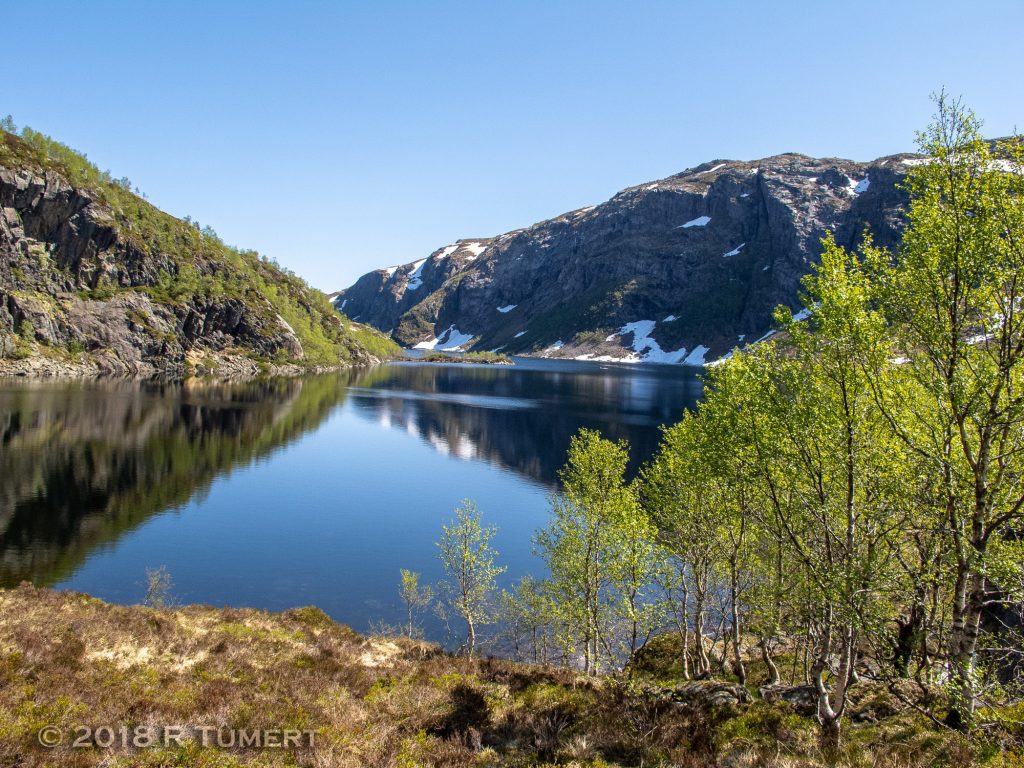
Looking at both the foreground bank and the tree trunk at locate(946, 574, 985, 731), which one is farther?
the foreground bank

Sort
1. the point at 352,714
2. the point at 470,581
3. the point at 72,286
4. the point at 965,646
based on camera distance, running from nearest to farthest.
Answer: the point at 965,646 < the point at 352,714 < the point at 470,581 < the point at 72,286

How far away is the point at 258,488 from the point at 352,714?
62.0 meters

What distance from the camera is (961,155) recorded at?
13.9m

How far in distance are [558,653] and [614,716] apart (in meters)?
25.0

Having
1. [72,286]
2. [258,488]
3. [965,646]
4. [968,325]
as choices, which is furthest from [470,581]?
[72,286]

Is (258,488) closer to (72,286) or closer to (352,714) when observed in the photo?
(352,714)

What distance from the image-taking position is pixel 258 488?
7206 centimetres

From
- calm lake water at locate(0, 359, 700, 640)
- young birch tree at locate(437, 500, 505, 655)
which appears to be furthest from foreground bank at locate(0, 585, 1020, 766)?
calm lake water at locate(0, 359, 700, 640)

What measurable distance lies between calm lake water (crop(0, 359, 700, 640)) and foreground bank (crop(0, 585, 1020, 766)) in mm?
20398

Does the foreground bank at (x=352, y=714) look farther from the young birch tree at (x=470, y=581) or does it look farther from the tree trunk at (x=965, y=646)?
the young birch tree at (x=470, y=581)

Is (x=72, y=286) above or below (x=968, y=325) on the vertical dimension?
above

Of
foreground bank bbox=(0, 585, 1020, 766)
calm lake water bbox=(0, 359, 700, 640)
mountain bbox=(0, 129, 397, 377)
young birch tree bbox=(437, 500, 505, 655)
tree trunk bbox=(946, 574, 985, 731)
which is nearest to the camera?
tree trunk bbox=(946, 574, 985, 731)

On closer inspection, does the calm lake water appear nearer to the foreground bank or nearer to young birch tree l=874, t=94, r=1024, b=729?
the foreground bank

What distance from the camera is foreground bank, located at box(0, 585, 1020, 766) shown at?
13336 mm
